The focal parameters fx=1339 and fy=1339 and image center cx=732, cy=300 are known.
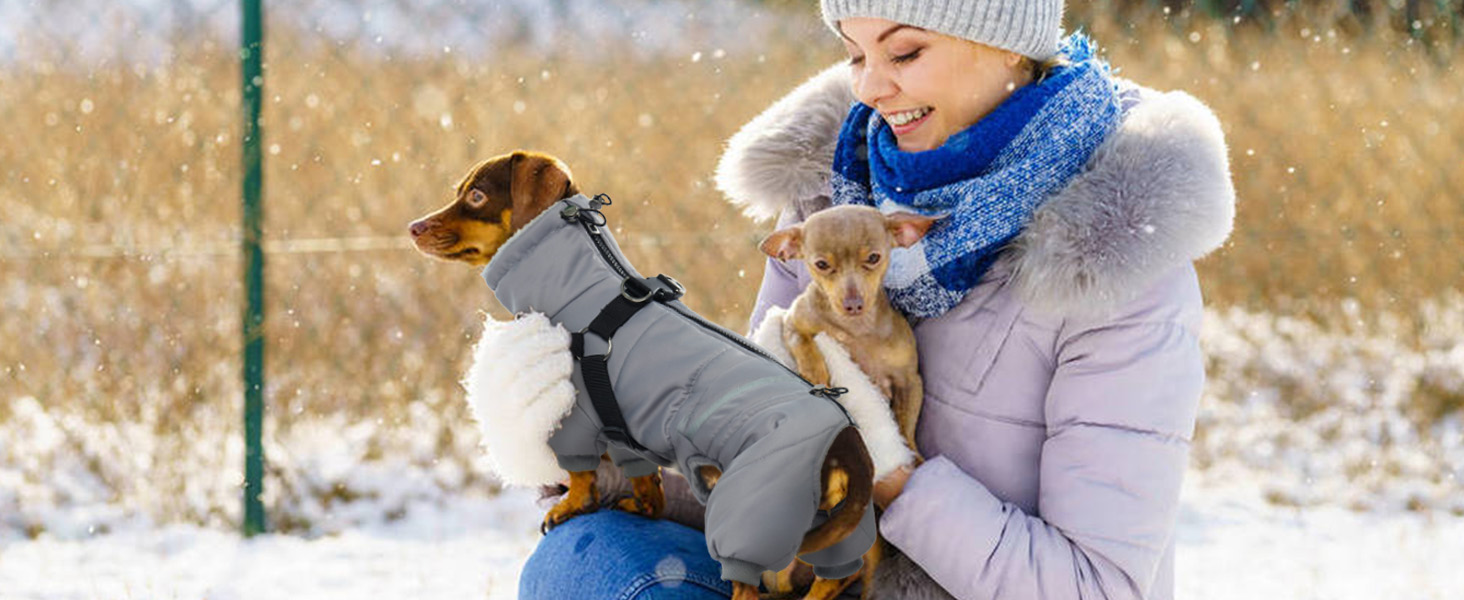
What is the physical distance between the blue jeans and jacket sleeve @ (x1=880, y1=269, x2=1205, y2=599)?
0.32 m

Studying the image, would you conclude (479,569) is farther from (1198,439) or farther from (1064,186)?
(1198,439)

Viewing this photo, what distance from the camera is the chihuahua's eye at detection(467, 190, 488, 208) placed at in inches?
78.8

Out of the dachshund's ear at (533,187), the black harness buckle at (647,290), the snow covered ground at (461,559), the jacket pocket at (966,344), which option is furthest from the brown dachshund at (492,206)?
the snow covered ground at (461,559)

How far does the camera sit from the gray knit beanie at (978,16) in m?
1.93

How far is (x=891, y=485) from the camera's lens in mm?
1877

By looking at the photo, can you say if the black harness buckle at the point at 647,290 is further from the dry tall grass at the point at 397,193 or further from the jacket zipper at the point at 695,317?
the dry tall grass at the point at 397,193

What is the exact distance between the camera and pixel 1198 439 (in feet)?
17.9

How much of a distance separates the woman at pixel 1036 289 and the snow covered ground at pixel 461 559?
2083 mm

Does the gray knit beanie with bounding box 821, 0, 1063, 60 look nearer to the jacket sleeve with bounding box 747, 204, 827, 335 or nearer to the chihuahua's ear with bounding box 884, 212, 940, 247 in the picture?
the chihuahua's ear with bounding box 884, 212, 940, 247

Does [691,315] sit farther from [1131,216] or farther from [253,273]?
[253,273]

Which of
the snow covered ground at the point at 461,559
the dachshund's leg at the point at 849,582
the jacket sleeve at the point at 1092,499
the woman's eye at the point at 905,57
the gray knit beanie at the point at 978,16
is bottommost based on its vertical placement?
the snow covered ground at the point at 461,559

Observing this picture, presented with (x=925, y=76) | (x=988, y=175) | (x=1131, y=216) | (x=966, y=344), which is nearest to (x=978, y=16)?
(x=925, y=76)

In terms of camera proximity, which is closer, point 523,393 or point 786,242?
point 523,393

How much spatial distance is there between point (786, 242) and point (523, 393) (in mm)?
451
